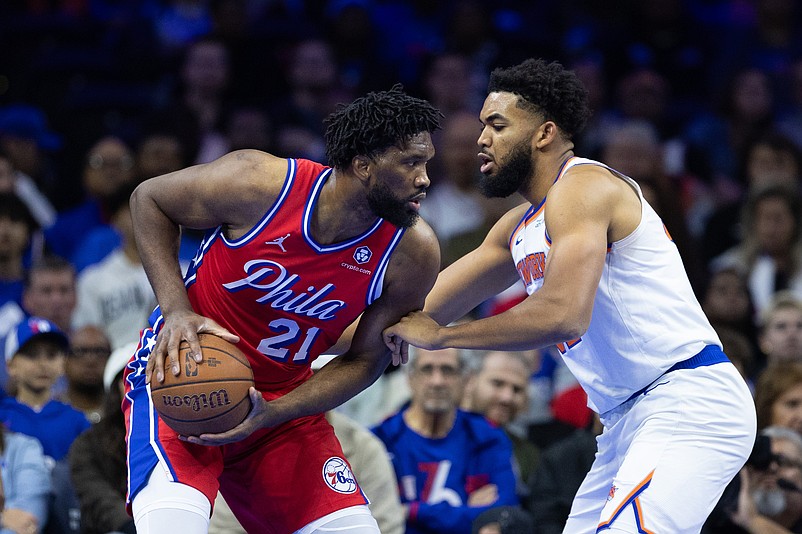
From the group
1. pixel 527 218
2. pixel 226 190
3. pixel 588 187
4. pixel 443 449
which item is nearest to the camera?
pixel 588 187

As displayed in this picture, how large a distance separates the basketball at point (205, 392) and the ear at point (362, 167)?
88 cm

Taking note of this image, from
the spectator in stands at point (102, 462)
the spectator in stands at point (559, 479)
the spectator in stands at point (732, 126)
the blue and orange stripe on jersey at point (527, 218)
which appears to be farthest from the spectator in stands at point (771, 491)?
the spectator in stands at point (732, 126)

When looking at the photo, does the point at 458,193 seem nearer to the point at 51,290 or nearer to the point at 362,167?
the point at 51,290

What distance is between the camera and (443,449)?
717 centimetres

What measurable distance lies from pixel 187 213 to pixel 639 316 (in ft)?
6.20

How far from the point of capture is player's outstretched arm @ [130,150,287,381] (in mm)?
4680

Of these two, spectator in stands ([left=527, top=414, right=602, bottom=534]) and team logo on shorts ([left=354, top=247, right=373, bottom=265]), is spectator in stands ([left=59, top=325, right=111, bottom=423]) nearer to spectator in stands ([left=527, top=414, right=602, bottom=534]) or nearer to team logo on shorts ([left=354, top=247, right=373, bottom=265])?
spectator in stands ([left=527, top=414, right=602, bottom=534])

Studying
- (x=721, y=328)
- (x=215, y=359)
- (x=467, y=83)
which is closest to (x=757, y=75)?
(x=467, y=83)

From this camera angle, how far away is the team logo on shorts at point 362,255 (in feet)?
16.0

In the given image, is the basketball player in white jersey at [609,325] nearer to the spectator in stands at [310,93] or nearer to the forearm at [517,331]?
the forearm at [517,331]

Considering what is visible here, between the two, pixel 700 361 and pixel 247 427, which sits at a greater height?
pixel 247 427

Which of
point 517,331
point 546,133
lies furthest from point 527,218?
point 517,331

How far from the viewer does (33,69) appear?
10.9 meters

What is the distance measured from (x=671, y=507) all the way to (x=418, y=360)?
125 inches
